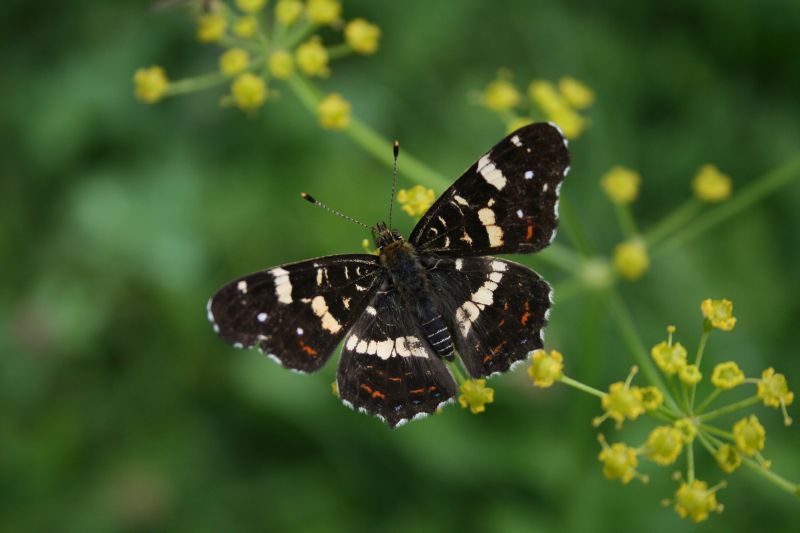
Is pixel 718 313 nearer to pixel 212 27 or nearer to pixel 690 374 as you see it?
pixel 690 374

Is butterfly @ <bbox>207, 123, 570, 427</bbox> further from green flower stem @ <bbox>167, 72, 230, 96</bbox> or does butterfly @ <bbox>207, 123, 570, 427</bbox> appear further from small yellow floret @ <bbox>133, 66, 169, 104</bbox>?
small yellow floret @ <bbox>133, 66, 169, 104</bbox>

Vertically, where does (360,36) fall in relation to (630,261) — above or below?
above

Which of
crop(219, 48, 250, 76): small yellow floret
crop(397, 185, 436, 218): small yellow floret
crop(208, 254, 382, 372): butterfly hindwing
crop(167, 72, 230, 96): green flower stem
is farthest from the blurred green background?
crop(208, 254, 382, 372): butterfly hindwing

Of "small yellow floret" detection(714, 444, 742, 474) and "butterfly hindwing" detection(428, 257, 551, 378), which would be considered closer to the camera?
"small yellow floret" detection(714, 444, 742, 474)

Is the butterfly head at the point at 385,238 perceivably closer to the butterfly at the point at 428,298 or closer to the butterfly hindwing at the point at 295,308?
the butterfly at the point at 428,298

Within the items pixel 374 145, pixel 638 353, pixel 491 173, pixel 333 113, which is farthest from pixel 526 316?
pixel 333 113

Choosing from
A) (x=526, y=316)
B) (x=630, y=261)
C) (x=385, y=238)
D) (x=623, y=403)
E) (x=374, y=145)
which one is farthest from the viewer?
(x=374, y=145)

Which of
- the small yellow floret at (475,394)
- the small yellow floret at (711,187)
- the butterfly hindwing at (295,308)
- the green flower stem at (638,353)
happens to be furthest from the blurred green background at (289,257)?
the small yellow floret at (475,394)
